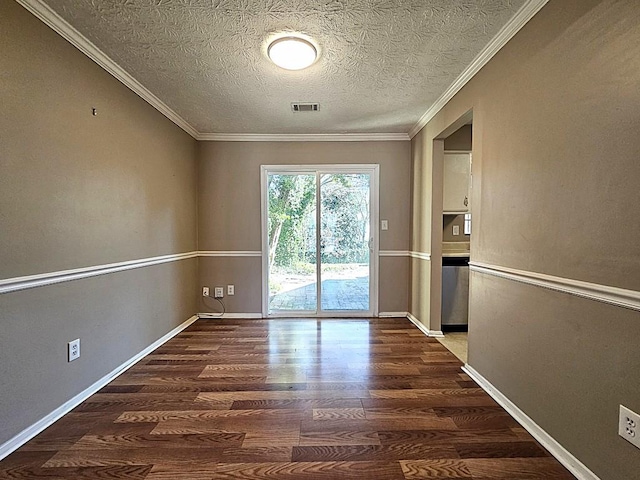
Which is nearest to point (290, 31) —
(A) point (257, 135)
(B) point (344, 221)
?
(A) point (257, 135)

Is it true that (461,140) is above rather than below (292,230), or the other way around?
above

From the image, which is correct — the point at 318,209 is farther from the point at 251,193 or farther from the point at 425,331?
the point at 425,331

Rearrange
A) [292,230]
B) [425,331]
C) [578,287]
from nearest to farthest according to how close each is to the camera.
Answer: [578,287] < [425,331] < [292,230]

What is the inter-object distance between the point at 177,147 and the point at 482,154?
3031 millimetres

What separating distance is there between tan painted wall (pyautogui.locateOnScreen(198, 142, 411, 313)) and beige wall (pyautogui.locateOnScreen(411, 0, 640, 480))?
183 cm

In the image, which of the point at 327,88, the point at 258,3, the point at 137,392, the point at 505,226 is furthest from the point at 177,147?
the point at 505,226

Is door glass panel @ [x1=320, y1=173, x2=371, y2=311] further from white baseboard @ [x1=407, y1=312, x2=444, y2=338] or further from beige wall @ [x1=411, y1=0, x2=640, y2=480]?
beige wall @ [x1=411, y1=0, x2=640, y2=480]

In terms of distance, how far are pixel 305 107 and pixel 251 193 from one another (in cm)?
139

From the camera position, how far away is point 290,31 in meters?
1.98

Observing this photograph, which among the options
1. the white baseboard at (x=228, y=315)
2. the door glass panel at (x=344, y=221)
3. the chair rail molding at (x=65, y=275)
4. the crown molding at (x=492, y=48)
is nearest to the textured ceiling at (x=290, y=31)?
the crown molding at (x=492, y=48)

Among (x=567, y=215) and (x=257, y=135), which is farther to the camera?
(x=257, y=135)

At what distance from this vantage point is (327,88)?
2756 millimetres

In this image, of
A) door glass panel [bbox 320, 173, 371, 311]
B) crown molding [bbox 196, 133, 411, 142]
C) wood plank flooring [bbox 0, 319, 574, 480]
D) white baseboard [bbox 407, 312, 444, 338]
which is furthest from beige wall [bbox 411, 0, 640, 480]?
door glass panel [bbox 320, 173, 371, 311]

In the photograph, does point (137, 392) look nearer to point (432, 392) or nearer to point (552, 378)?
point (432, 392)
